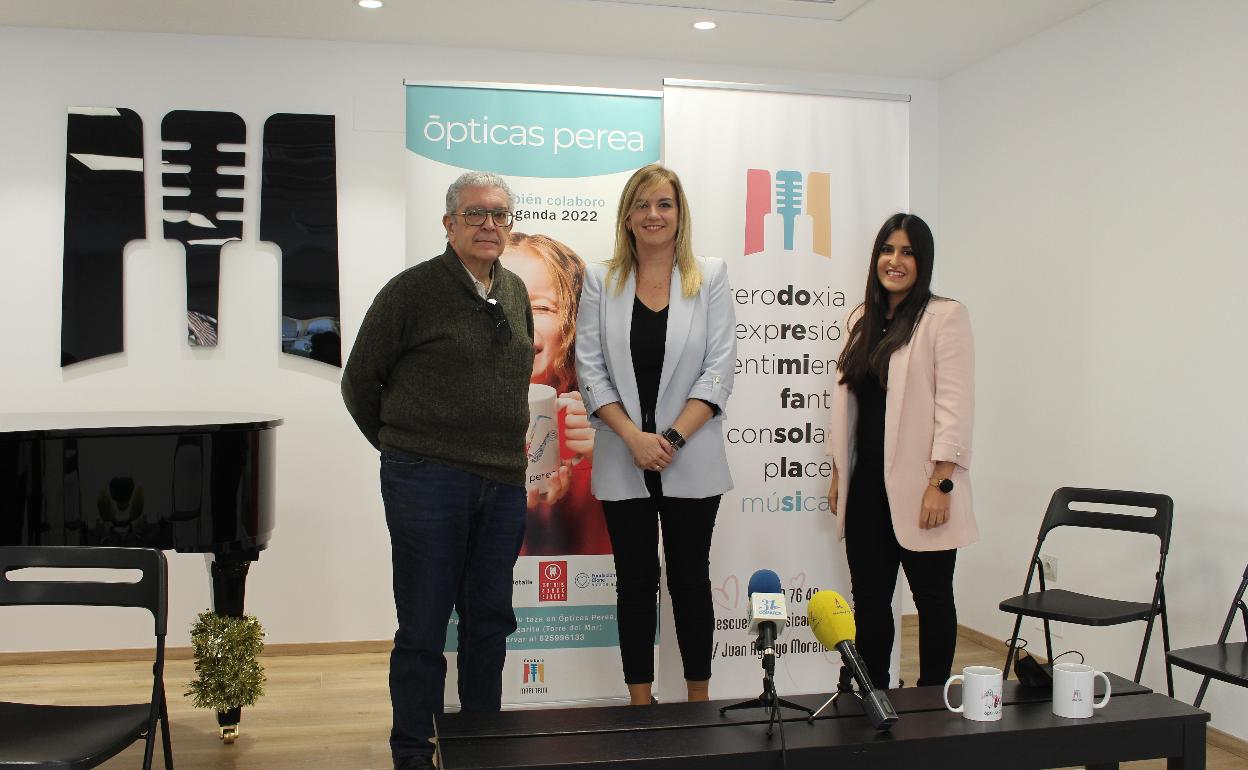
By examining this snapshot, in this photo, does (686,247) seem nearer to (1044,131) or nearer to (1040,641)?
(1044,131)

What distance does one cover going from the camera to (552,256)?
11.7 feet

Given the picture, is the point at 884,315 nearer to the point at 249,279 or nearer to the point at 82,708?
the point at 82,708

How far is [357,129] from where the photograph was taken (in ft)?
16.1

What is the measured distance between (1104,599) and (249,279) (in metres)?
3.76

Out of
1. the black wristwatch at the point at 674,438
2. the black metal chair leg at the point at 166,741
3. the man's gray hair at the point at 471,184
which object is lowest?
the black metal chair leg at the point at 166,741

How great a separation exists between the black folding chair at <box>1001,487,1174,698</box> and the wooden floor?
0.46 m

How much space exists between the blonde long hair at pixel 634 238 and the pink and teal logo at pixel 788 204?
1.24ft

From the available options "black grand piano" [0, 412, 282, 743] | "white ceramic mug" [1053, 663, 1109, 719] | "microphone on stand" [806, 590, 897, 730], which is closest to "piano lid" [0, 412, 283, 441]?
"black grand piano" [0, 412, 282, 743]

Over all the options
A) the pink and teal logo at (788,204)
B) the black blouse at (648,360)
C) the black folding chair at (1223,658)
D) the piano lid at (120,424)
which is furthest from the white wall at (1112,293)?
the piano lid at (120,424)

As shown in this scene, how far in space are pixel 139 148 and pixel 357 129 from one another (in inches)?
37.2

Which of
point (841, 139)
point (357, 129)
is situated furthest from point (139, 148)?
point (841, 139)

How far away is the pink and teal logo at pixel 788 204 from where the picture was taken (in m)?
3.59

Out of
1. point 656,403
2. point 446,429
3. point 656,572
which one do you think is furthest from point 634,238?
point 656,572

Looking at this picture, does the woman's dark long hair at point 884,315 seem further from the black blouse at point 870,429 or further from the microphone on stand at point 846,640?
the microphone on stand at point 846,640
